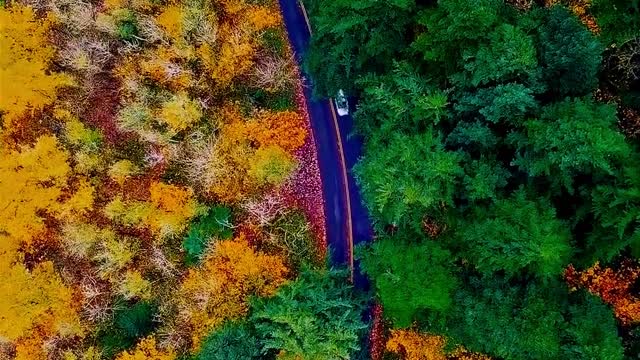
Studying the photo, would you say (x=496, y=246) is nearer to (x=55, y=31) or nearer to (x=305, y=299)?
(x=305, y=299)

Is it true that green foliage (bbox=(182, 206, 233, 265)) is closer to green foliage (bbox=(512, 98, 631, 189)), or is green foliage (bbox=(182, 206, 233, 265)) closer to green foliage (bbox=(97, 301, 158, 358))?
green foliage (bbox=(97, 301, 158, 358))

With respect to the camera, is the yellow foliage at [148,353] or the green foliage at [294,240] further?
the green foliage at [294,240]

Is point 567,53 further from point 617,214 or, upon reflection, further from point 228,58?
point 228,58

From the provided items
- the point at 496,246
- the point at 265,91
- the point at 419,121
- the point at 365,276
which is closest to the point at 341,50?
the point at 419,121

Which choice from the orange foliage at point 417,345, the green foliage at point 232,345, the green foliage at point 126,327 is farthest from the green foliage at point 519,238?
the green foliage at point 126,327

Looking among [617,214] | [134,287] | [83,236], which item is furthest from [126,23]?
[617,214]

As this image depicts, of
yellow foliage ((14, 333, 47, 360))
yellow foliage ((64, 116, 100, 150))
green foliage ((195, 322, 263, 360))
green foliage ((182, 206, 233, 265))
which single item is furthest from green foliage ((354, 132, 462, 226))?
yellow foliage ((14, 333, 47, 360))

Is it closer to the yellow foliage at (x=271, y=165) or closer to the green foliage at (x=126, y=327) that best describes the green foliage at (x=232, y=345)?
the green foliage at (x=126, y=327)
